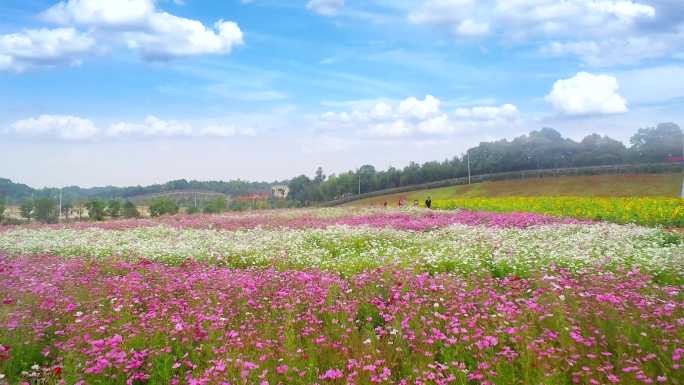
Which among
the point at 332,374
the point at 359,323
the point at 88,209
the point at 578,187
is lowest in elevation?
the point at 359,323

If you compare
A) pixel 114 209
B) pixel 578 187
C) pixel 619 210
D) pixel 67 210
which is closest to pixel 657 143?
pixel 578 187

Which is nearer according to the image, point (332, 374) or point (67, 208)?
point (332, 374)

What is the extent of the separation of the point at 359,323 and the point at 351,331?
104cm

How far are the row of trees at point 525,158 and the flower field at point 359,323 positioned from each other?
74.0 m

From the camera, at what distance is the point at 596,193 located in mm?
58250

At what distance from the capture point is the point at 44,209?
48.2 metres

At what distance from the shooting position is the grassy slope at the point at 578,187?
5625 centimetres

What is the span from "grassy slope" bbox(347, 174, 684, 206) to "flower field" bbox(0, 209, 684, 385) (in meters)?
50.9

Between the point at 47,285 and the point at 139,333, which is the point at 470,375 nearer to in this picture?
the point at 139,333

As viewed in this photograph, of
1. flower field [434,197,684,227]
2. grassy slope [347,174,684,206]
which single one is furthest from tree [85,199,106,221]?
flower field [434,197,684,227]

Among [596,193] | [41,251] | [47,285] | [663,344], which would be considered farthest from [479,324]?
[596,193]

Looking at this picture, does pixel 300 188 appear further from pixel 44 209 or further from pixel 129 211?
pixel 44 209

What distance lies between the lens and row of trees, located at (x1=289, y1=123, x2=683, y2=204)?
77.2 metres

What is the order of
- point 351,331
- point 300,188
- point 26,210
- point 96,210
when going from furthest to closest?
point 300,188 < point 26,210 < point 96,210 < point 351,331
